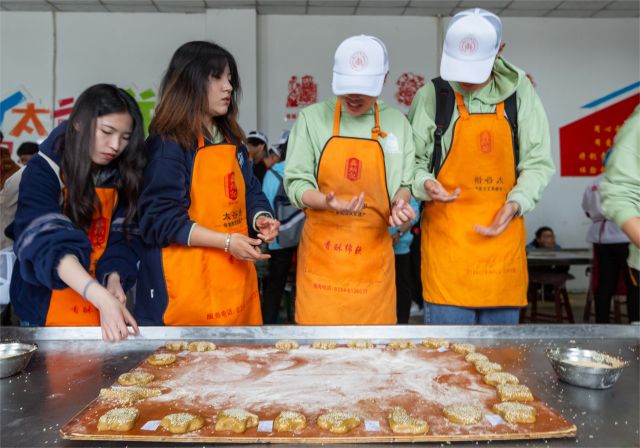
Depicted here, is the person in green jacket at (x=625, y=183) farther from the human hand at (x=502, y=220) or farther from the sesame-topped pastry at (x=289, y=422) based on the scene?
the sesame-topped pastry at (x=289, y=422)

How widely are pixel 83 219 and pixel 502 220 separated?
141 centimetres

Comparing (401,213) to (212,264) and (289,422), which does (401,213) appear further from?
(289,422)

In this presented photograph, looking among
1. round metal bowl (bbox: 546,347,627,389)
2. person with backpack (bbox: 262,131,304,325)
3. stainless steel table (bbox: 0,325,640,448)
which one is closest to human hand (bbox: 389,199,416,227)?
stainless steel table (bbox: 0,325,640,448)

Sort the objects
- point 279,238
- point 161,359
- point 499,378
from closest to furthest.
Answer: point 499,378, point 161,359, point 279,238

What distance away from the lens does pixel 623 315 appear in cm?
541

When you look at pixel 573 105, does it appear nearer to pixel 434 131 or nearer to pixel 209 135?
pixel 434 131

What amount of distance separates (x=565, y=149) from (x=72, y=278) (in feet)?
21.4

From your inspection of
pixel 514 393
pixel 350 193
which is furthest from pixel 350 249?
pixel 514 393

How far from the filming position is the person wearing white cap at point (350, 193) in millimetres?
1988

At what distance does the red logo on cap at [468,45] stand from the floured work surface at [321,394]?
1.03 metres

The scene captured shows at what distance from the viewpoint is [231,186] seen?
1931mm

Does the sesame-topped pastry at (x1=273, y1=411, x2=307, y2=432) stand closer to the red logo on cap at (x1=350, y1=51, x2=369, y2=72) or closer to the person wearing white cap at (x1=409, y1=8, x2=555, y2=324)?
the person wearing white cap at (x1=409, y1=8, x2=555, y2=324)

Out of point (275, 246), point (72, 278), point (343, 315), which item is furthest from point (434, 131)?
point (275, 246)

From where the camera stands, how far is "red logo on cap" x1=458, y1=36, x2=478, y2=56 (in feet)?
6.03
